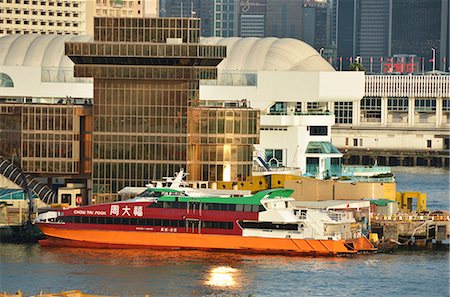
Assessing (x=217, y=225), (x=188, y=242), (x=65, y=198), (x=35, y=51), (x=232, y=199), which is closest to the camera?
(x=232, y=199)

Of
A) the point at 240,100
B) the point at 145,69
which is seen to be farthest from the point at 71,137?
the point at 240,100

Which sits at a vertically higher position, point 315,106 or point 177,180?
point 315,106

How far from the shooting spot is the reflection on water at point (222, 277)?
3371 inches

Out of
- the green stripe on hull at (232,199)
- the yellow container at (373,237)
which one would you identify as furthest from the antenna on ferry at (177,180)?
the yellow container at (373,237)

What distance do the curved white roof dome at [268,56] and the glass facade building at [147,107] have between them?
2247cm

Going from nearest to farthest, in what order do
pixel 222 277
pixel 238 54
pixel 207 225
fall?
1. pixel 222 277
2. pixel 207 225
3. pixel 238 54

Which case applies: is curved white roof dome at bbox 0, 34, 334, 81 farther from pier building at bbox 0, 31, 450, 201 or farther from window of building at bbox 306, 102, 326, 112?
window of building at bbox 306, 102, 326, 112

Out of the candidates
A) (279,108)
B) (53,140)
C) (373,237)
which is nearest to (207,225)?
(373,237)

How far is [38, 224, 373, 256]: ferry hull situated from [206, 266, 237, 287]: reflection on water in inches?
282

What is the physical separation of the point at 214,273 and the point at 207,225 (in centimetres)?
1064

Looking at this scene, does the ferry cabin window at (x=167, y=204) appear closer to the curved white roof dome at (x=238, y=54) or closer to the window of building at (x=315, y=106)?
the curved white roof dome at (x=238, y=54)

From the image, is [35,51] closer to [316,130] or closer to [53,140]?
[316,130]

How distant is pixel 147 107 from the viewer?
362ft

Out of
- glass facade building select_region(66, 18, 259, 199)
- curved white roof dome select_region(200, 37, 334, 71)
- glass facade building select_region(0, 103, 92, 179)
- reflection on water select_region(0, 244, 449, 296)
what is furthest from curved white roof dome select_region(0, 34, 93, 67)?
reflection on water select_region(0, 244, 449, 296)
